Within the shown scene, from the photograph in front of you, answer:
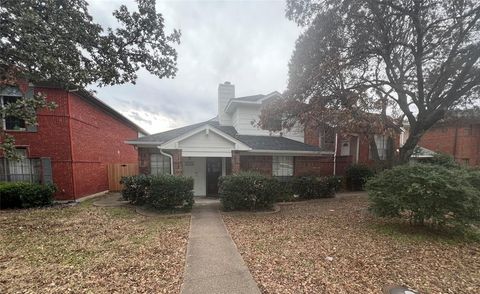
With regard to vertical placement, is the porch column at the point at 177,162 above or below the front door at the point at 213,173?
above

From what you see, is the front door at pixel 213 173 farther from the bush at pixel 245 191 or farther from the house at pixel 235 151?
the bush at pixel 245 191

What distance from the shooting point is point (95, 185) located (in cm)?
1365

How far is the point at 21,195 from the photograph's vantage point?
389 inches

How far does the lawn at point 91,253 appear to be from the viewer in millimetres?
3816

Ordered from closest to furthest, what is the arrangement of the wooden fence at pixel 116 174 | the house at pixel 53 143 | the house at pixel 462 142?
1. the house at pixel 53 143
2. the wooden fence at pixel 116 174
3. the house at pixel 462 142

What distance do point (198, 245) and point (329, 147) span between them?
12.5 m

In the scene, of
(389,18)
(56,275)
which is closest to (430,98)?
(389,18)

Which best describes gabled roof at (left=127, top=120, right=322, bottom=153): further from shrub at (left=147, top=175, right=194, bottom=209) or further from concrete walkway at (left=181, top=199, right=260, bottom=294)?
concrete walkway at (left=181, top=199, right=260, bottom=294)

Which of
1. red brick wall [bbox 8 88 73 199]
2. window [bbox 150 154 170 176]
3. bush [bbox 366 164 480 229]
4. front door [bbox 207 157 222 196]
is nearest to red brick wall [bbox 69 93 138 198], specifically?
red brick wall [bbox 8 88 73 199]

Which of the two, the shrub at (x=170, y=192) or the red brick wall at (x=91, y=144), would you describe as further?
the red brick wall at (x=91, y=144)

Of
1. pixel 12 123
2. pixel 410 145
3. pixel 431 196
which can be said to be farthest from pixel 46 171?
pixel 410 145

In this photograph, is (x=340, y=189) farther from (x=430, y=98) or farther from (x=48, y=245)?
(x=48, y=245)

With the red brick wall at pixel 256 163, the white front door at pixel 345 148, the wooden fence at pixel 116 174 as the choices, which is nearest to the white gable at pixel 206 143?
the red brick wall at pixel 256 163

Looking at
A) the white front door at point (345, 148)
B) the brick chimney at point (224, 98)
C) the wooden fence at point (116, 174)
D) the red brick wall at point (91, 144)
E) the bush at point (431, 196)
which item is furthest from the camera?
the white front door at point (345, 148)
